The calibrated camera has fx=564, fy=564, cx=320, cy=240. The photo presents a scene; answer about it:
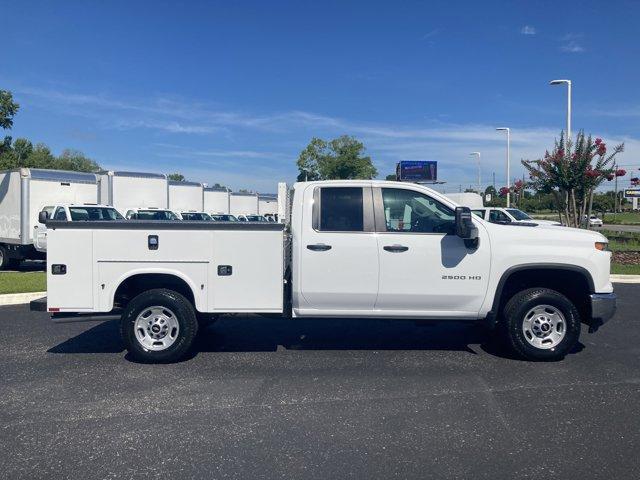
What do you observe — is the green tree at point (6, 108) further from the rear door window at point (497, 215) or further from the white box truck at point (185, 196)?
the rear door window at point (497, 215)

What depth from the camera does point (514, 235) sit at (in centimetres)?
626

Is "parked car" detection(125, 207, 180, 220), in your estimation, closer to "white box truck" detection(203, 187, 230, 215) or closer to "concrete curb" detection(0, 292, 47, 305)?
"white box truck" detection(203, 187, 230, 215)

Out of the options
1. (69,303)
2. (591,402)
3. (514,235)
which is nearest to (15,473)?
(69,303)

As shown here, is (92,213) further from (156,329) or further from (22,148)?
(22,148)

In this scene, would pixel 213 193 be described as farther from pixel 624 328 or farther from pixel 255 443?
pixel 255 443

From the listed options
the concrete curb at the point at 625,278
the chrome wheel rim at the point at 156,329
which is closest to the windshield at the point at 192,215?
the concrete curb at the point at 625,278

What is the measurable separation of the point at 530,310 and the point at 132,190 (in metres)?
19.0

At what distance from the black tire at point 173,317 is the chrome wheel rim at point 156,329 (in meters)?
0.04

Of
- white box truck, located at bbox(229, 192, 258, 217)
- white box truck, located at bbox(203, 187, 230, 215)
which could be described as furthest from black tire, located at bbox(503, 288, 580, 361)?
white box truck, located at bbox(229, 192, 258, 217)

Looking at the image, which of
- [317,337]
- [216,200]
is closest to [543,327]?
[317,337]

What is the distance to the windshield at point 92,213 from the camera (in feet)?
54.9

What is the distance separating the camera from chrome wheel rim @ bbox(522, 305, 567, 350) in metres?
6.34

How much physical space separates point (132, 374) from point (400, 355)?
3.03 metres

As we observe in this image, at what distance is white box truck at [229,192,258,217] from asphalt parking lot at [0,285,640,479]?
2822 centimetres
